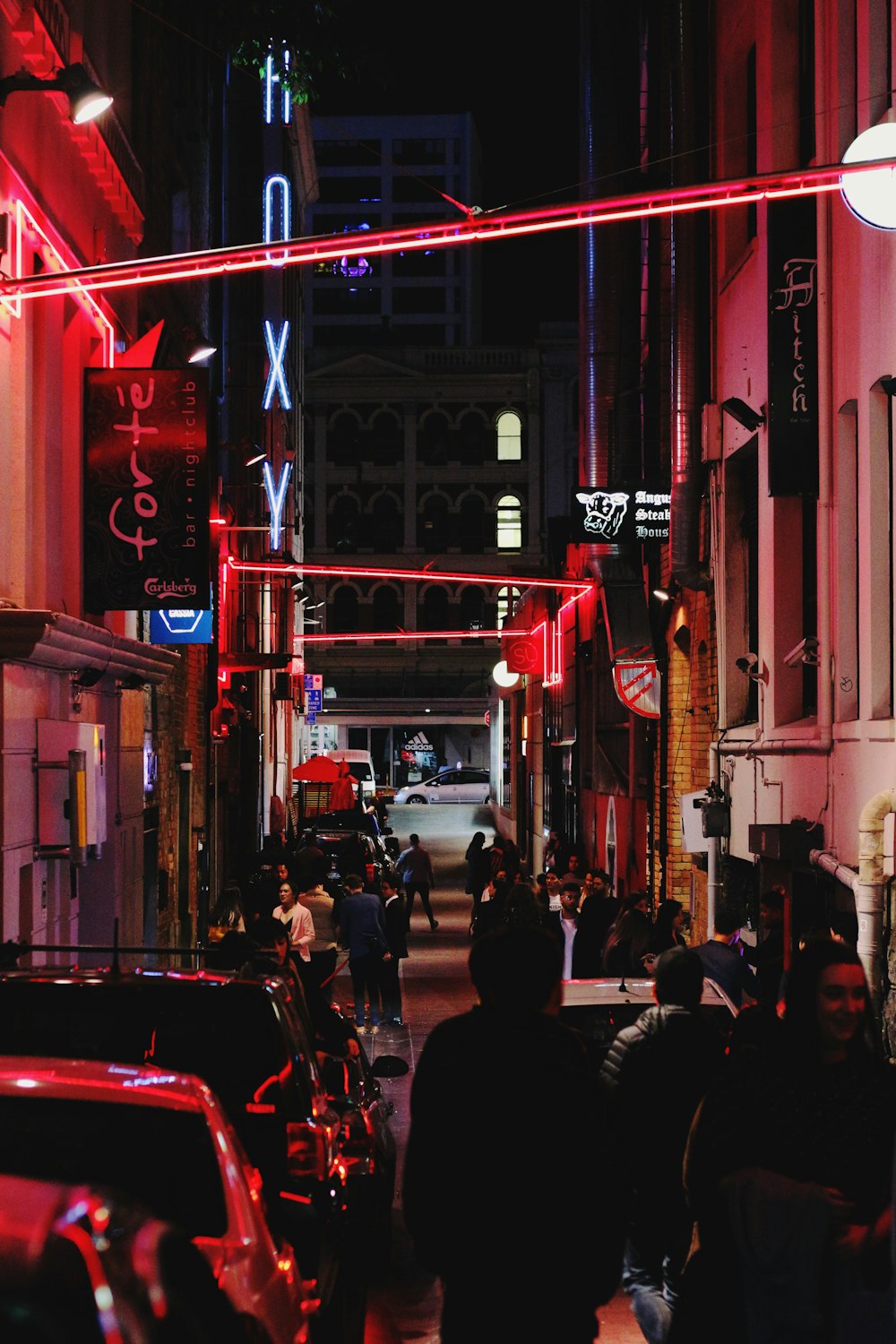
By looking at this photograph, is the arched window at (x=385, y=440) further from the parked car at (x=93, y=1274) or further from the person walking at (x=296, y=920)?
the parked car at (x=93, y=1274)

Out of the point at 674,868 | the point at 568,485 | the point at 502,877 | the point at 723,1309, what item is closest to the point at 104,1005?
the point at 723,1309

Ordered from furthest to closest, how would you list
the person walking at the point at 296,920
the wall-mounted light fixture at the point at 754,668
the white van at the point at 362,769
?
the white van at the point at 362,769 < the wall-mounted light fixture at the point at 754,668 < the person walking at the point at 296,920

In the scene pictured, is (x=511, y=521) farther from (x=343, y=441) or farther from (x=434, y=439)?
(x=343, y=441)

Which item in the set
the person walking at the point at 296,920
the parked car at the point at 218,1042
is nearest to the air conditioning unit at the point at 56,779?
the person walking at the point at 296,920

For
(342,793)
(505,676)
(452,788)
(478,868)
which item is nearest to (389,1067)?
(478,868)

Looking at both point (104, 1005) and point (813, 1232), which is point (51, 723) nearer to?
point (104, 1005)

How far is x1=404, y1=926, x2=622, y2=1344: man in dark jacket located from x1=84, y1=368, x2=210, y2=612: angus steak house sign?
9574 mm

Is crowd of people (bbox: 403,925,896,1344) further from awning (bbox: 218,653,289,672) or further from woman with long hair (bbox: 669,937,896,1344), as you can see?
awning (bbox: 218,653,289,672)

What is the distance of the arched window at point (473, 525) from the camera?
71.4 m

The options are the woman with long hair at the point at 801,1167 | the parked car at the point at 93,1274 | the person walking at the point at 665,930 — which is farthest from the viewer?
the person walking at the point at 665,930

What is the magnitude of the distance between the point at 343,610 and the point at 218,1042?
65.4 metres

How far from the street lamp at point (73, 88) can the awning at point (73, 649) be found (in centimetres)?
341

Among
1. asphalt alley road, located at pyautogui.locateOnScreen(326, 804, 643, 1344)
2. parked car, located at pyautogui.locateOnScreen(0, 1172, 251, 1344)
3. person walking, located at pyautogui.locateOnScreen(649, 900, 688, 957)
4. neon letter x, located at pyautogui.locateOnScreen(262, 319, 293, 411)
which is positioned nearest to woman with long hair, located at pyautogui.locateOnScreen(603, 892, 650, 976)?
person walking, located at pyautogui.locateOnScreen(649, 900, 688, 957)

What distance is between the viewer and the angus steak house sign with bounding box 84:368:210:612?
13.2m
